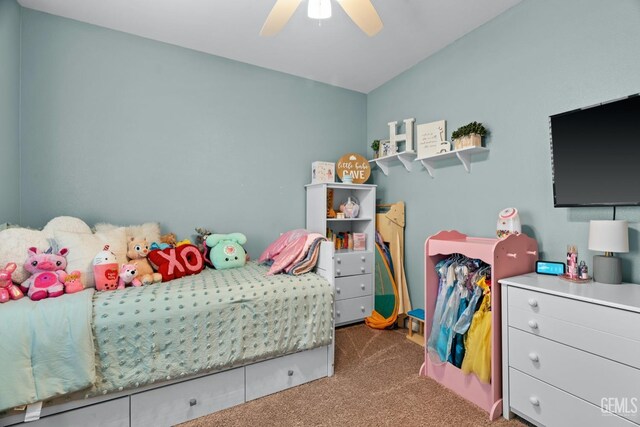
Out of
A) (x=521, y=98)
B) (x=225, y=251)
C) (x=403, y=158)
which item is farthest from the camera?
(x=403, y=158)

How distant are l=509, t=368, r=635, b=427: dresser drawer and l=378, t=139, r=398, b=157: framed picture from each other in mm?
2104

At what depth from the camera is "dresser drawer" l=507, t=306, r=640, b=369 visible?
3.98 feet

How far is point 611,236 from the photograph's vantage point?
1.49m

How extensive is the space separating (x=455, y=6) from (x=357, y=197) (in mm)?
1864

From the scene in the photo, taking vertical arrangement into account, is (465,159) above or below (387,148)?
below

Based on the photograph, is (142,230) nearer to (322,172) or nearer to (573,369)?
(322,172)

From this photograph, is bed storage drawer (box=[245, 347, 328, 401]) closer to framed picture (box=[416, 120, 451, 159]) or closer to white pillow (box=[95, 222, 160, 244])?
white pillow (box=[95, 222, 160, 244])

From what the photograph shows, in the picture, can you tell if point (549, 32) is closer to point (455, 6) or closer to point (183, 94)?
point (455, 6)

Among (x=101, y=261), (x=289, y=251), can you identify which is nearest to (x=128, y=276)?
(x=101, y=261)

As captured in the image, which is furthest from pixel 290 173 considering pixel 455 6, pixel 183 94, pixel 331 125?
pixel 455 6

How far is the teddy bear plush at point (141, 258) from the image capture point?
6.61ft

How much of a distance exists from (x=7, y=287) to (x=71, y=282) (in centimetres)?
26
